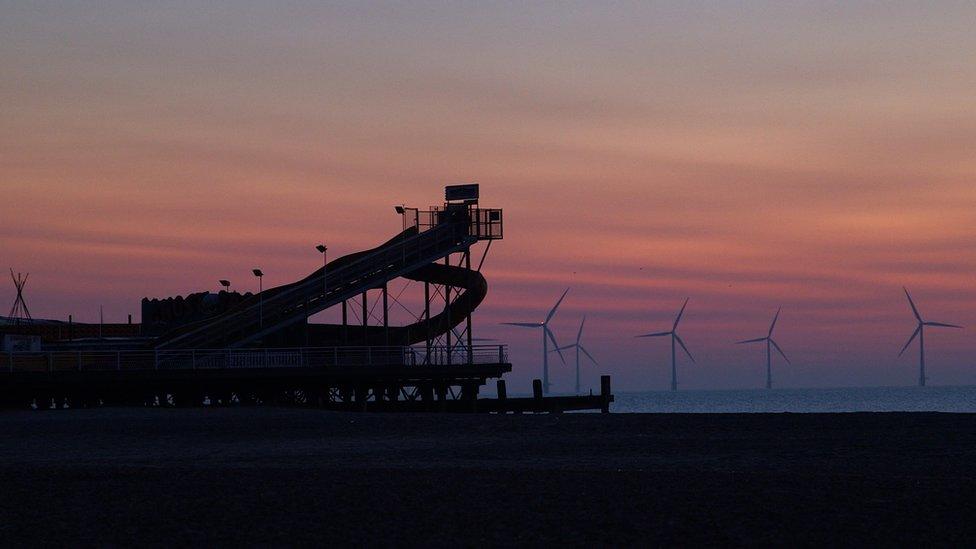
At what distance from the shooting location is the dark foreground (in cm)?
1464

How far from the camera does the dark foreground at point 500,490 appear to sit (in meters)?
14.6

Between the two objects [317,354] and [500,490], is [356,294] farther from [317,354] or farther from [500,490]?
[500,490]

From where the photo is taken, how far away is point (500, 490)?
1766 cm

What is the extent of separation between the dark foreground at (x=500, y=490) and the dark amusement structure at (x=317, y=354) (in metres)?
24.2

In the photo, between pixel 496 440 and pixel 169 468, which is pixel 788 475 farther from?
pixel 496 440

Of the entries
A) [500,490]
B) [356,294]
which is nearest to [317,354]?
[356,294]

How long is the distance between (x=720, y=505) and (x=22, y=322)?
91410 millimetres

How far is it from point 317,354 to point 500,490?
43476mm

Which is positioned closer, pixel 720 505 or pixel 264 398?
pixel 720 505

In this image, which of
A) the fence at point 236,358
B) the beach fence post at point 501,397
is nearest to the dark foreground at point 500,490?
the fence at point 236,358

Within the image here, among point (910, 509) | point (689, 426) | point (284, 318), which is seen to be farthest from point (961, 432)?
point (284, 318)

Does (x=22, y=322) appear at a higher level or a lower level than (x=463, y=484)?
higher

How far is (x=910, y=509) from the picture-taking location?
15.7 m

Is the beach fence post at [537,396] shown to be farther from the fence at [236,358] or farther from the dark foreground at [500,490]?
the dark foreground at [500,490]
